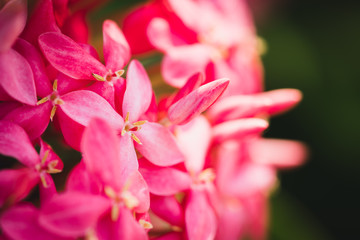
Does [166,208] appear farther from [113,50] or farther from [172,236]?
[113,50]

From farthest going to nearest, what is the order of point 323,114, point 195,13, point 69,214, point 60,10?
1. point 323,114
2. point 195,13
3. point 60,10
4. point 69,214

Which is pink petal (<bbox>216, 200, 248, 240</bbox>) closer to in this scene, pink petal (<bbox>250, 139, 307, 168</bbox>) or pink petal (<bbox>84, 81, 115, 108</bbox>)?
pink petal (<bbox>250, 139, 307, 168</bbox>)

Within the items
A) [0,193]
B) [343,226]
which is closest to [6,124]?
[0,193]

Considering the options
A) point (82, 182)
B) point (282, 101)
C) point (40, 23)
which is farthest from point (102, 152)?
point (282, 101)

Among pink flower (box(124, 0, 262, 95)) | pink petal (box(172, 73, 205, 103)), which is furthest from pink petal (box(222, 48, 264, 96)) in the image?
pink petal (box(172, 73, 205, 103))

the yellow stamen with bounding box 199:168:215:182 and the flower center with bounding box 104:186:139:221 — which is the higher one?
the flower center with bounding box 104:186:139:221

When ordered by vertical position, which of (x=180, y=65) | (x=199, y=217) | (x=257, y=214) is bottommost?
(x=257, y=214)

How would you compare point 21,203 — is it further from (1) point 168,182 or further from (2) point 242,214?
(2) point 242,214
